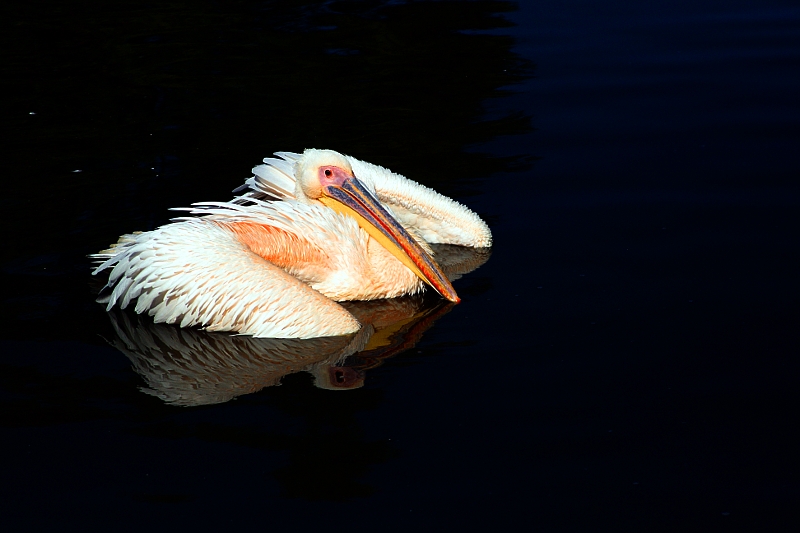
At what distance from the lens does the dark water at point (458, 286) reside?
347 cm

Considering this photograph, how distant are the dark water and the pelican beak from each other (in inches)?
7.7

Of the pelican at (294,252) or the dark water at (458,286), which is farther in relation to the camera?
the pelican at (294,252)

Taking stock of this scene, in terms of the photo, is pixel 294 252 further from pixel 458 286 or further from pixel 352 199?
pixel 458 286

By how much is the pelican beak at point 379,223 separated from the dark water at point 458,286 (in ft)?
0.64

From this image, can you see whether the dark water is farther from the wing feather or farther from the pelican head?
the pelican head

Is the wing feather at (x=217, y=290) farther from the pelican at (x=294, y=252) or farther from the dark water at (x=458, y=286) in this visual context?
the dark water at (x=458, y=286)

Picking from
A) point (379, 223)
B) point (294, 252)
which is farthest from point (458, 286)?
point (294, 252)

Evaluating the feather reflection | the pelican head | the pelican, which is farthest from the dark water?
the pelican head

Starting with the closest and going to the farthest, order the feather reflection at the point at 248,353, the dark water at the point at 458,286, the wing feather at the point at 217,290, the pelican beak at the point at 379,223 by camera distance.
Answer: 1. the dark water at the point at 458,286
2. the feather reflection at the point at 248,353
3. the wing feather at the point at 217,290
4. the pelican beak at the point at 379,223

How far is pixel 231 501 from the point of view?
3.41 meters

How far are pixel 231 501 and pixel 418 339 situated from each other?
140 cm

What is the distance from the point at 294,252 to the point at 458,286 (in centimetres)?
88

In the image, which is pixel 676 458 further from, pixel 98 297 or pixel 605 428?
pixel 98 297

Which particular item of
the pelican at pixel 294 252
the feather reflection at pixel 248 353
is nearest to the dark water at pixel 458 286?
the feather reflection at pixel 248 353
